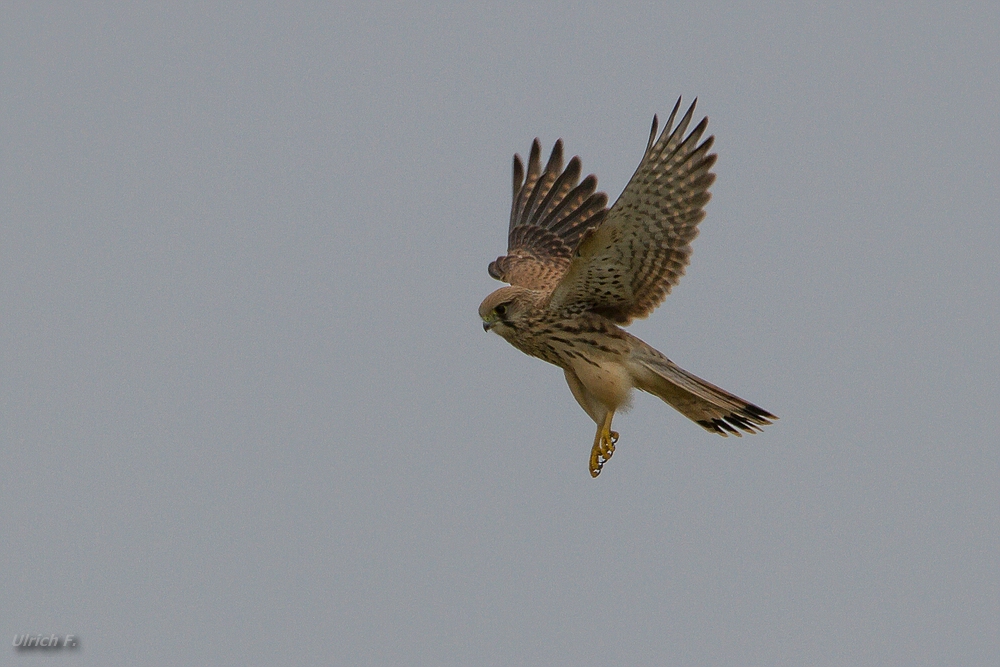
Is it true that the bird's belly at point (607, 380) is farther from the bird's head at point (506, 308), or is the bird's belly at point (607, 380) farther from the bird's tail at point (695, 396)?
the bird's head at point (506, 308)

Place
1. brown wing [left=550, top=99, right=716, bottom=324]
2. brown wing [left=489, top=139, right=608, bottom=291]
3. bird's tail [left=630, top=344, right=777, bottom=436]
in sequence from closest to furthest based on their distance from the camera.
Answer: brown wing [left=550, top=99, right=716, bottom=324]
bird's tail [left=630, top=344, right=777, bottom=436]
brown wing [left=489, top=139, right=608, bottom=291]

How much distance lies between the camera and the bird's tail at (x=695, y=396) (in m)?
7.87

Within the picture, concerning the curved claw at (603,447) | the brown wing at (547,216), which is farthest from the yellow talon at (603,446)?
the brown wing at (547,216)

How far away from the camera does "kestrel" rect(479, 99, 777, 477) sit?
289 inches

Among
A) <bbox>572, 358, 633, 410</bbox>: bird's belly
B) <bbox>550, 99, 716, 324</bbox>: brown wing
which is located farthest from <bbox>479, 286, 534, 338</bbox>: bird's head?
<bbox>572, 358, 633, 410</bbox>: bird's belly

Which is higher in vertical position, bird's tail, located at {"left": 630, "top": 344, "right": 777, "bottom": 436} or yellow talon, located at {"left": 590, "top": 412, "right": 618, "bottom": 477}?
bird's tail, located at {"left": 630, "top": 344, "right": 777, "bottom": 436}

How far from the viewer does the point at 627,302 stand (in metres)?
7.93

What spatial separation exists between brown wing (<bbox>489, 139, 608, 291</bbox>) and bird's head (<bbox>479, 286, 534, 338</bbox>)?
762 mm

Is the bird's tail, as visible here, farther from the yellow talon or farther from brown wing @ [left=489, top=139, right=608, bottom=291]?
brown wing @ [left=489, top=139, right=608, bottom=291]

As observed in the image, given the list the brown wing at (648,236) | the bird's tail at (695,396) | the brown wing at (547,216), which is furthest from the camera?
the brown wing at (547,216)

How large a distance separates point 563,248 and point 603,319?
1289 millimetres

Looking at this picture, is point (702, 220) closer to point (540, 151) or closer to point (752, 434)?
point (752, 434)

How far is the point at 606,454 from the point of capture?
8.05 m

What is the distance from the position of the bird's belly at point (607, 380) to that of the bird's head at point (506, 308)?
0.40 metres
